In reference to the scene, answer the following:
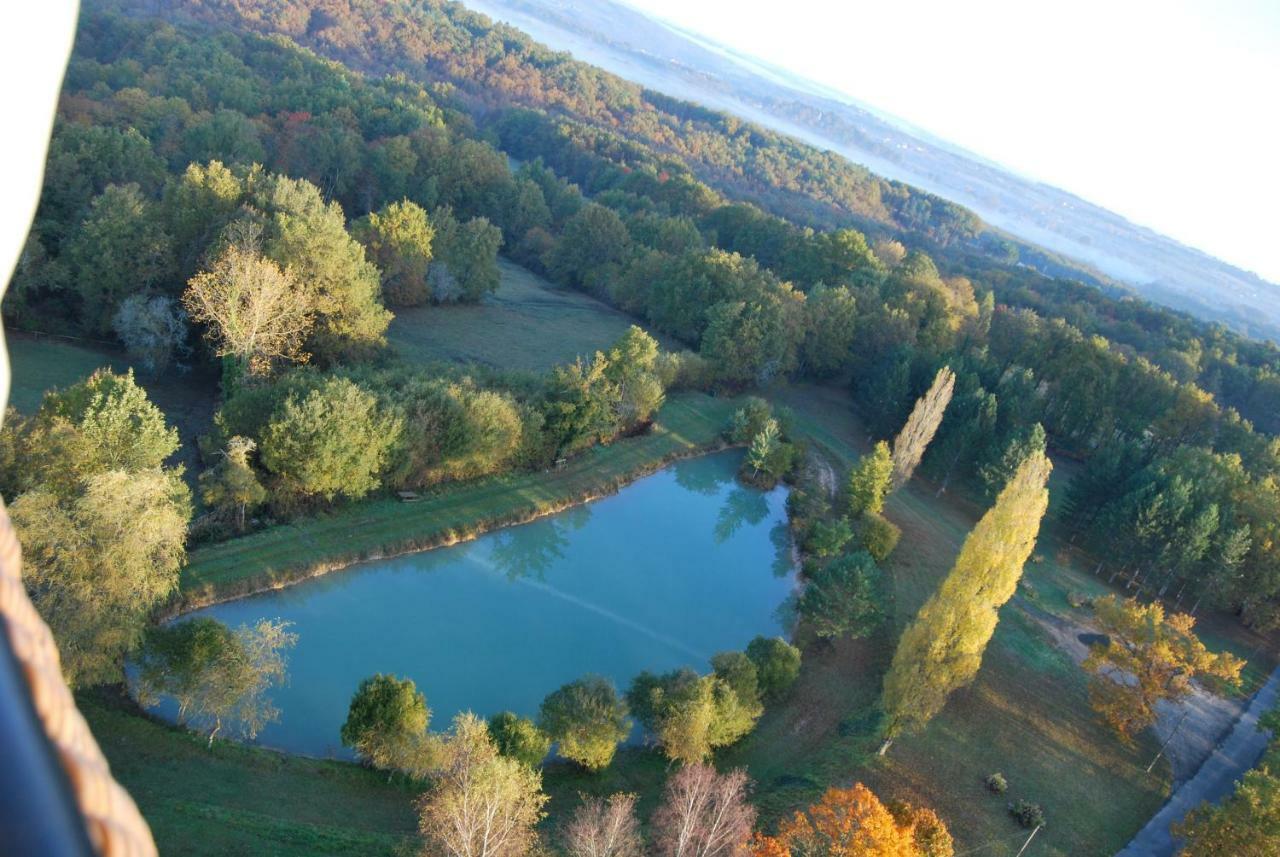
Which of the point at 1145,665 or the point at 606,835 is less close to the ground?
the point at 1145,665

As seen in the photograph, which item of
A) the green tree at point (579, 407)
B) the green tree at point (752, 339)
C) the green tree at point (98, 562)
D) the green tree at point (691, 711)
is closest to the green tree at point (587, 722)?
the green tree at point (691, 711)

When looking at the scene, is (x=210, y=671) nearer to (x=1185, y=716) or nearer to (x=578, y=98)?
(x=1185, y=716)

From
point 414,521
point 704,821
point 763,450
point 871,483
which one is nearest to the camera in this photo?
point 704,821

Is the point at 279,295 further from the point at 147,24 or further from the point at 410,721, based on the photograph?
the point at 147,24

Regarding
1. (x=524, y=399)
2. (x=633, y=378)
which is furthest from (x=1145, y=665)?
(x=524, y=399)

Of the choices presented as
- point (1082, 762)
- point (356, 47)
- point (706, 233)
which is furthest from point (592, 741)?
point (356, 47)

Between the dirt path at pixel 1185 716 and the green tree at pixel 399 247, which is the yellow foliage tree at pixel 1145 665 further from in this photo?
the green tree at pixel 399 247

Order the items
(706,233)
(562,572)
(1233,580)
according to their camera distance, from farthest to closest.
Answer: (706,233), (1233,580), (562,572)
